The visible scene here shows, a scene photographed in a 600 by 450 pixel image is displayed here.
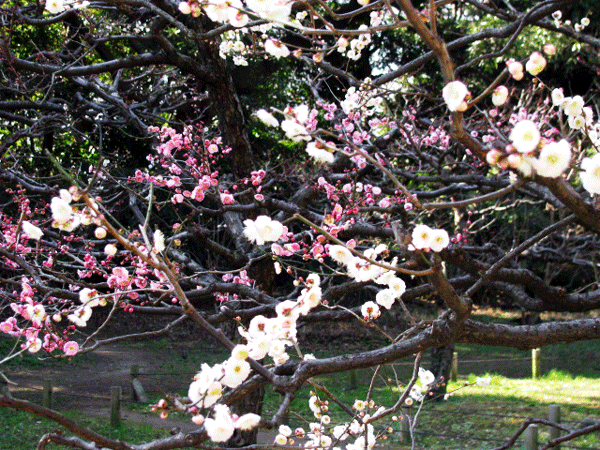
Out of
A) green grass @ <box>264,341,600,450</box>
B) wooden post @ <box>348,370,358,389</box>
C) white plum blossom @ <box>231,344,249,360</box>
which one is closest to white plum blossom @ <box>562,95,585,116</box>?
white plum blossom @ <box>231,344,249,360</box>

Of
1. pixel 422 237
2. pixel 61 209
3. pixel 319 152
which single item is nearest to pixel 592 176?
pixel 422 237

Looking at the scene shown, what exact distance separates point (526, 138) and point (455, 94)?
0.22 metres

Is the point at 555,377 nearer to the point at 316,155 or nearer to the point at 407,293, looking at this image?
the point at 407,293

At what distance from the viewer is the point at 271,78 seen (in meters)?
10.8

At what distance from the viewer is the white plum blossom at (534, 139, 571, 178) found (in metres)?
1.05

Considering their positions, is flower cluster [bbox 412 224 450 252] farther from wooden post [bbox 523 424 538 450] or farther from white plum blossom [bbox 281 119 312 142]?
wooden post [bbox 523 424 538 450]

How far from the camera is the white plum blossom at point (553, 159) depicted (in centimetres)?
105

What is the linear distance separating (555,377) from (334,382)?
11.7 feet

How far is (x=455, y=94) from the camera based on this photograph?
1190 millimetres

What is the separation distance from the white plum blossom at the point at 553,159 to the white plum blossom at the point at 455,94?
21 cm

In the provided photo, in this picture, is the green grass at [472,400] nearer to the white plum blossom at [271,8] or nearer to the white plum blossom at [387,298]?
the white plum blossom at [387,298]

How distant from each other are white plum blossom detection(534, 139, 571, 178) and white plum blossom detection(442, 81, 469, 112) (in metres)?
0.21

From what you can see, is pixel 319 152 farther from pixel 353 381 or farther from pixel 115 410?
pixel 353 381

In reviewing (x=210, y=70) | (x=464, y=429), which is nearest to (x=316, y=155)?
(x=210, y=70)
